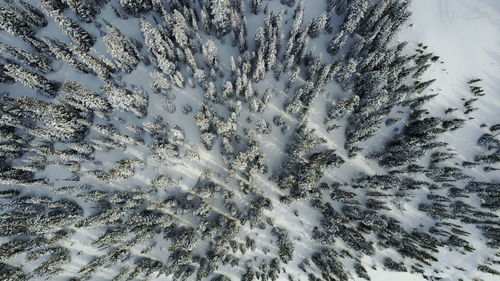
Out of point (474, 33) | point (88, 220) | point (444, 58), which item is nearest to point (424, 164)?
point (444, 58)

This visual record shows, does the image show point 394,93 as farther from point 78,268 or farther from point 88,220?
point 78,268

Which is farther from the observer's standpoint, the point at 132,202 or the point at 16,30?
the point at 16,30

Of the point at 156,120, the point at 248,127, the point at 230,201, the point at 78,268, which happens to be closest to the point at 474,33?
the point at 248,127

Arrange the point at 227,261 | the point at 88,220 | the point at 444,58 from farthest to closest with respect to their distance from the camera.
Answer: the point at 444,58
the point at 227,261
the point at 88,220

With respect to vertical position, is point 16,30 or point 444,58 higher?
point 444,58

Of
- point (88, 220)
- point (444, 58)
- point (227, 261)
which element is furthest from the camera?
point (444, 58)

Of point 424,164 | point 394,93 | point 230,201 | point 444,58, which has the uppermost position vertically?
point 444,58
